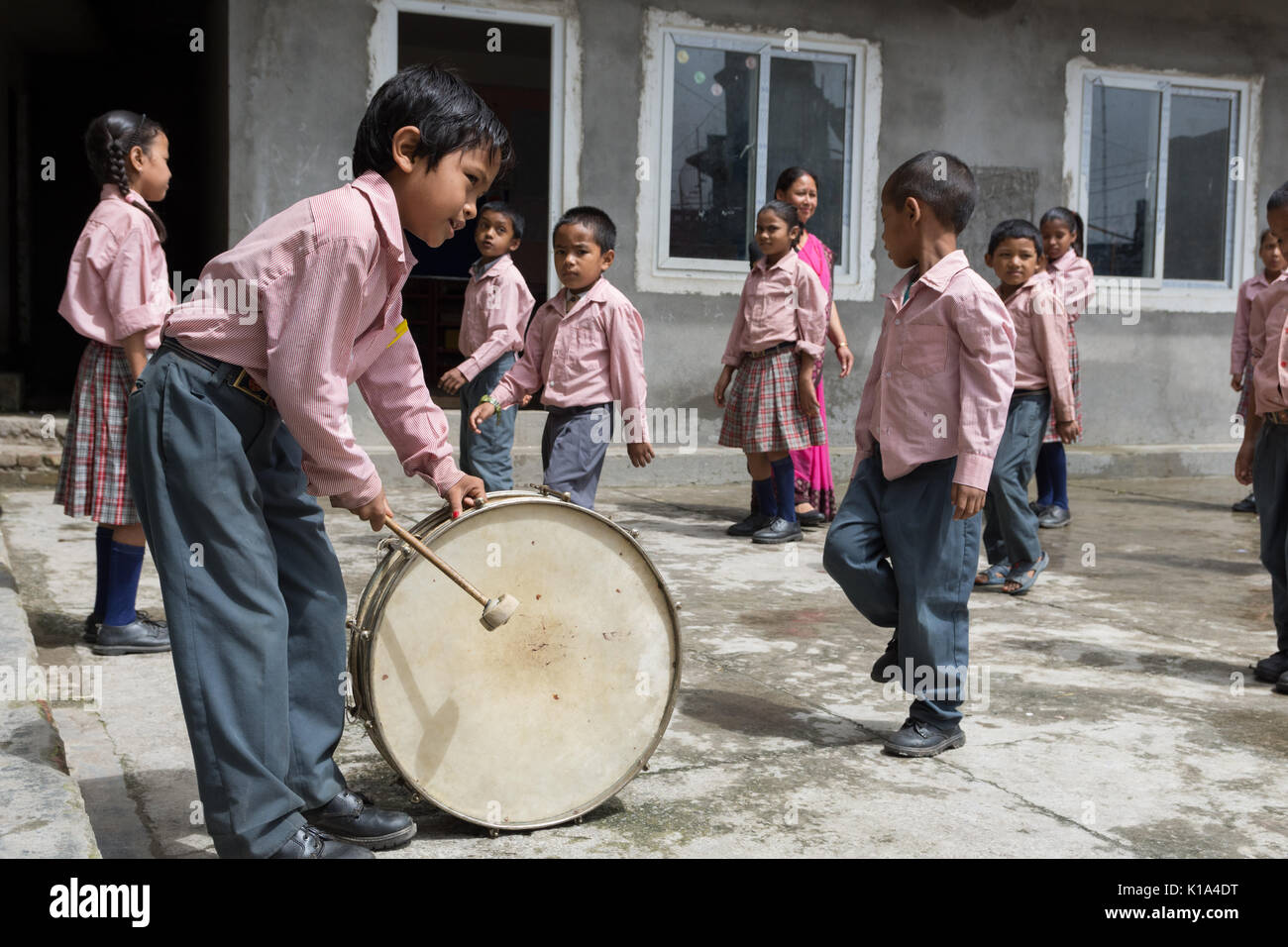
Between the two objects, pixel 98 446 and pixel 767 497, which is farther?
pixel 767 497

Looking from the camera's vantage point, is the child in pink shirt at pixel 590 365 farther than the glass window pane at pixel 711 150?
No

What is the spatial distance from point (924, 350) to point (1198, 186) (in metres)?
8.12

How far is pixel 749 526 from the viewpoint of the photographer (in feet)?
22.4

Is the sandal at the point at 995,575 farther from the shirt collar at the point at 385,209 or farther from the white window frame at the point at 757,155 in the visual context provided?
the shirt collar at the point at 385,209

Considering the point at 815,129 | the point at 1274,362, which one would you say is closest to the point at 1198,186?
the point at 815,129

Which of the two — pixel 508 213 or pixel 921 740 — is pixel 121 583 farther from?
pixel 508 213

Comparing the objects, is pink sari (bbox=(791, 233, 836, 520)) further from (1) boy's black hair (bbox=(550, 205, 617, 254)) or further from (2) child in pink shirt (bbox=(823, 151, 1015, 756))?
(2) child in pink shirt (bbox=(823, 151, 1015, 756))

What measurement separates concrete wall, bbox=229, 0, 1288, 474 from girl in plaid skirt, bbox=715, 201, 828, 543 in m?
1.94

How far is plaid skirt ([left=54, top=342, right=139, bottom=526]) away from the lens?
4164 millimetres

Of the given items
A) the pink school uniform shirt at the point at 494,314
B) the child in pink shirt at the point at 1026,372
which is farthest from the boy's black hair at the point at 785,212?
the pink school uniform shirt at the point at 494,314

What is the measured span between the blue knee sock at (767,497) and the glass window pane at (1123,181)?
459cm

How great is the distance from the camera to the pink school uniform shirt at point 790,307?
667 centimetres
